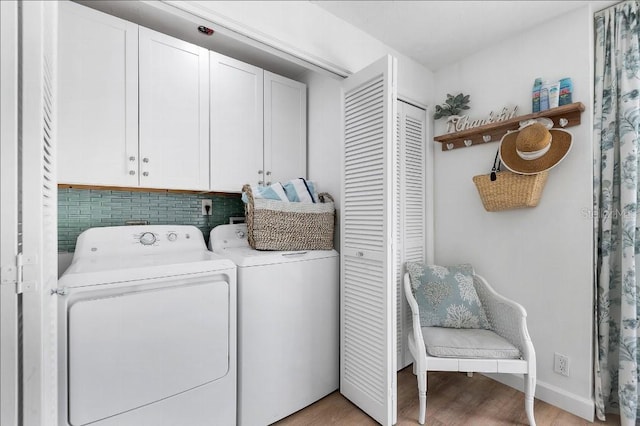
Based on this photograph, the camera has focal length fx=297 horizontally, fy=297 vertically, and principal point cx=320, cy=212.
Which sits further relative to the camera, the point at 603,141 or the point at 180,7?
the point at 603,141

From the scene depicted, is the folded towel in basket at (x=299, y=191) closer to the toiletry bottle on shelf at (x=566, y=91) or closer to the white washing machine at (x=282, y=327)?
the white washing machine at (x=282, y=327)

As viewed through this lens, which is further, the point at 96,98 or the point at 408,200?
the point at 408,200

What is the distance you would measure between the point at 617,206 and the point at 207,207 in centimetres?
268

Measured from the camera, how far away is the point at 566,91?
1864 mm

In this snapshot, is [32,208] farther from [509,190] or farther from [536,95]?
[536,95]

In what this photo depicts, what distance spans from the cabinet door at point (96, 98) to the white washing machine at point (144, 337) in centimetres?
37

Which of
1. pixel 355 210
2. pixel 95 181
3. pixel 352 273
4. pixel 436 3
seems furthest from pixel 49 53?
pixel 436 3

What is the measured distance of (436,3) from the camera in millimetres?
1793

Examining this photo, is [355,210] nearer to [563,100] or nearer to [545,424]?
[563,100]

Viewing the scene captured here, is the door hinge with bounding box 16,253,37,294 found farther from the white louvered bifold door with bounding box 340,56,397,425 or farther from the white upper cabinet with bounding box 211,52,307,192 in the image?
the white louvered bifold door with bounding box 340,56,397,425

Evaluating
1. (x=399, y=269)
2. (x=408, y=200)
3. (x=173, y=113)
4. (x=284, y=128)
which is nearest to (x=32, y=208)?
(x=173, y=113)

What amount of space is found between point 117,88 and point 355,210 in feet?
4.95

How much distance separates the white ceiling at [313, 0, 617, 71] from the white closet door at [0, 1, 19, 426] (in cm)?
156

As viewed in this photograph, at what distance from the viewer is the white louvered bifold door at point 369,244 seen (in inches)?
→ 65.8
